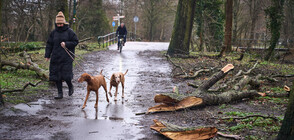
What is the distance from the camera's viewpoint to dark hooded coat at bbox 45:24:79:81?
25.7ft

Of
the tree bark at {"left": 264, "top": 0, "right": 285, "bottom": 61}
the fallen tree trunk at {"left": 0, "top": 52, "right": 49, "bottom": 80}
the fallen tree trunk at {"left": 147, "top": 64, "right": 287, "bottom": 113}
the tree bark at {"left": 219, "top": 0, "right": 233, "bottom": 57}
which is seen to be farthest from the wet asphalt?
the tree bark at {"left": 219, "top": 0, "right": 233, "bottom": 57}

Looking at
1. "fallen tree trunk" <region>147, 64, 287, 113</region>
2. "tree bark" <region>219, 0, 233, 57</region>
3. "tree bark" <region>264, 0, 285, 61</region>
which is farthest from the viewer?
"tree bark" <region>219, 0, 233, 57</region>

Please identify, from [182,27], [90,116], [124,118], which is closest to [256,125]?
[124,118]

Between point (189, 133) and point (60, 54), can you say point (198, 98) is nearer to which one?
point (189, 133)

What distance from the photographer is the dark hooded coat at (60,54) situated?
783 centimetres

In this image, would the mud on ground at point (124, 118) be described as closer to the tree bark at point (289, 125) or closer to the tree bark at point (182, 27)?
the tree bark at point (289, 125)

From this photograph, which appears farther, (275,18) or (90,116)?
(275,18)

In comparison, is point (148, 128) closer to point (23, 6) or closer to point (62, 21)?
point (62, 21)

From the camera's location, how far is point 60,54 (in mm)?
7832

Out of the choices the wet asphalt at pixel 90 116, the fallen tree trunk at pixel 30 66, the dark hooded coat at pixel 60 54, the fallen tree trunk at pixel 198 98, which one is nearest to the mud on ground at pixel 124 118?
the wet asphalt at pixel 90 116

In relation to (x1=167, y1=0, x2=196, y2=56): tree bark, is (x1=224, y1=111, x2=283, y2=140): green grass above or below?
below

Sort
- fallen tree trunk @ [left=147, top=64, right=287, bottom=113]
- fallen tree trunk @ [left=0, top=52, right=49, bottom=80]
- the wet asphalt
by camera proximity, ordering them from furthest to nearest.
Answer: fallen tree trunk @ [left=0, top=52, right=49, bottom=80]
fallen tree trunk @ [left=147, top=64, right=287, bottom=113]
the wet asphalt

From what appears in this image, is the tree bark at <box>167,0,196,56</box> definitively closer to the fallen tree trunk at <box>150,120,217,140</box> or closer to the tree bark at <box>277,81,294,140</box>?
the fallen tree trunk at <box>150,120,217,140</box>

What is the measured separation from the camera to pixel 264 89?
939 centimetres
